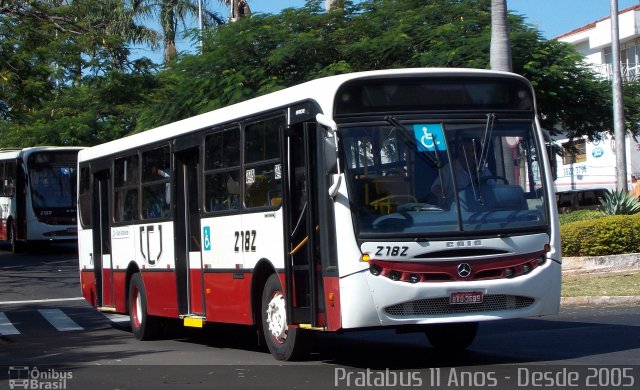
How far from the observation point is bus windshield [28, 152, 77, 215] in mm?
35406

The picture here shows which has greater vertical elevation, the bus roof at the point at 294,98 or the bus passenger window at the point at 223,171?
the bus roof at the point at 294,98

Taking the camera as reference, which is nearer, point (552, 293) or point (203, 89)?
point (552, 293)

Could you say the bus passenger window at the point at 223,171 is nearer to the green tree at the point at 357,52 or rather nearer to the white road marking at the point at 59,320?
the white road marking at the point at 59,320

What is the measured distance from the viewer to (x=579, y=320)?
51.0 feet

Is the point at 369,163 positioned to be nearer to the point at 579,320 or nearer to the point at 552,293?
the point at 552,293

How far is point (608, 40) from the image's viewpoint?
169 feet

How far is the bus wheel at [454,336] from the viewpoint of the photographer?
1217cm

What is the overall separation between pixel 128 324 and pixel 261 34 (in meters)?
12.8

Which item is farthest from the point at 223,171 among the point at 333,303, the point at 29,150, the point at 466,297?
the point at 29,150

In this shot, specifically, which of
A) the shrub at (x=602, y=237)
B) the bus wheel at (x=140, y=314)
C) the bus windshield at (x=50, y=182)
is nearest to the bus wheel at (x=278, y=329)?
the bus wheel at (x=140, y=314)

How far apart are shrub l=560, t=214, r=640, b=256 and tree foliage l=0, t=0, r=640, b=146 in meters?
6.60

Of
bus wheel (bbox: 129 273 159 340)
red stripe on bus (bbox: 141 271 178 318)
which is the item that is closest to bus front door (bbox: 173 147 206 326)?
red stripe on bus (bbox: 141 271 178 318)

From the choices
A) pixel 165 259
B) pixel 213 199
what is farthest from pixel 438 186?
pixel 165 259

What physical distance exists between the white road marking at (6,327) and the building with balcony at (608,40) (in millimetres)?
34824
